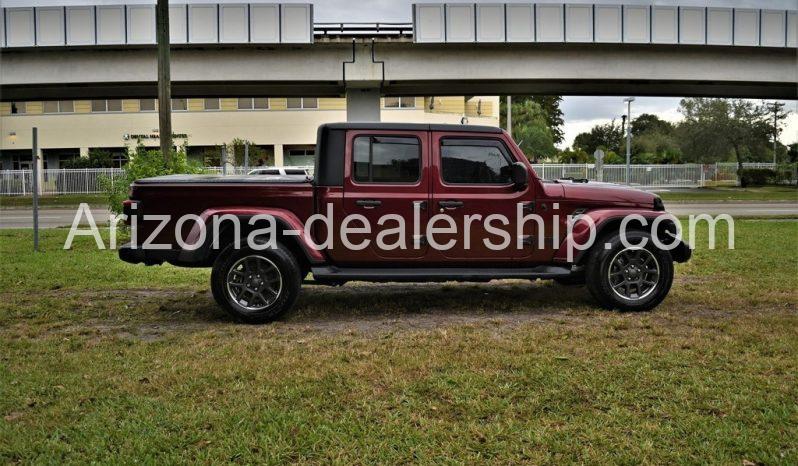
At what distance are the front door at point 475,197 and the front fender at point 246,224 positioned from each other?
1179 millimetres

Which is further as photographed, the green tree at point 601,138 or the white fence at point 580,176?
the green tree at point 601,138

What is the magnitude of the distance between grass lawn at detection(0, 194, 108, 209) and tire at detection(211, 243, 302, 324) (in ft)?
87.9

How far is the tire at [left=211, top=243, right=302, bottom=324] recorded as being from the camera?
6.61m

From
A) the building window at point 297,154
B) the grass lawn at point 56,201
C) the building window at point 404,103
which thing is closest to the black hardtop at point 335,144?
the grass lawn at point 56,201

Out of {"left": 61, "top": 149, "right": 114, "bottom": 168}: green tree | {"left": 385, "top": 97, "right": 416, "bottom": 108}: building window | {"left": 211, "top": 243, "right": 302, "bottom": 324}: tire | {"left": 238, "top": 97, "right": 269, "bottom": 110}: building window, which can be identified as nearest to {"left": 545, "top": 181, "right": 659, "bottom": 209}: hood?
{"left": 211, "top": 243, "right": 302, "bottom": 324}: tire

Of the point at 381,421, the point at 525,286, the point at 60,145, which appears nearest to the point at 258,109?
the point at 60,145

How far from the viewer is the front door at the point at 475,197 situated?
22.5ft

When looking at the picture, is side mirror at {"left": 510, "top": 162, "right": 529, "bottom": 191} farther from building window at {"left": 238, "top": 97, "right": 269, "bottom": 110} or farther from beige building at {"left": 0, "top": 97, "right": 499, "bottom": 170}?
building window at {"left": 238, "top": 97, "right": 269, "bottom": 110}

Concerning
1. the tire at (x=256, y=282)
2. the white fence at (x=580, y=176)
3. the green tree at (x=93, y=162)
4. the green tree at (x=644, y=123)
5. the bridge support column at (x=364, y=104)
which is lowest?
the tire at (x=256, y=282)

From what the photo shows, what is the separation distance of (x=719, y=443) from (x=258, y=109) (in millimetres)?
49797

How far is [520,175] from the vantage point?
22.4 ft

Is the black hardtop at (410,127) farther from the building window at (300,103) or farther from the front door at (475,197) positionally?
the building window at (300,103)

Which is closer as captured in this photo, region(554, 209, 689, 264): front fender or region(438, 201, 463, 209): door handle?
region(438, 201, 463, 209): door handle

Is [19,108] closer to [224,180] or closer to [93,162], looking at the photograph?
[93,162]
